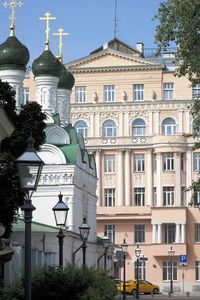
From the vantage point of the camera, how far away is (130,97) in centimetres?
7762

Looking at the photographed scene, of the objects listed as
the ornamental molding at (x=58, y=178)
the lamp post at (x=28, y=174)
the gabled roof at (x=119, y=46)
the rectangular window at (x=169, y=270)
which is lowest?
the rectangular window at (x=169, y=270)

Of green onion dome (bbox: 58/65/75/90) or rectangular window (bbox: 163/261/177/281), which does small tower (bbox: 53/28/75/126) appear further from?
rectangular window (bbox: 163/261/177/281)

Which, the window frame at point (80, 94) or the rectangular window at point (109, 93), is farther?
the window frame at point (80, 94)

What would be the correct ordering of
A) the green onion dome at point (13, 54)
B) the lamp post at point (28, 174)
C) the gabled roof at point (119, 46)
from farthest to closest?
the gabled roof at point (119, 46), the green onion dome at point (13, 54), the lamp post at point (28, 174)

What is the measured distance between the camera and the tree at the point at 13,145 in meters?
31.4

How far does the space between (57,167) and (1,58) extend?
7187 mm

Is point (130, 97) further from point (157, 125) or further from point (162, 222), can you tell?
point (162, 222)

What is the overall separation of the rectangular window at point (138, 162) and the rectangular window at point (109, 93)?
19.1ft

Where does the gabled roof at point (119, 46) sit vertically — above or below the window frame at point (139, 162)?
above

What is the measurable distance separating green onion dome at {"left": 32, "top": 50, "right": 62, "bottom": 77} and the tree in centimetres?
1695

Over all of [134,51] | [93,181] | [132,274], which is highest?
[134,51]

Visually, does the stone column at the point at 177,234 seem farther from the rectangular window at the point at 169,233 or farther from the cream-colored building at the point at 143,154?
the rectangular window at the point at 169,233

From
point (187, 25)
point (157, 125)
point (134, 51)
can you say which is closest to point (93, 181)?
point (157, 125)

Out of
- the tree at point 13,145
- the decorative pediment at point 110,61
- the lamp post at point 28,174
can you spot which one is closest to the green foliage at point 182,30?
the tree at point 13,145
